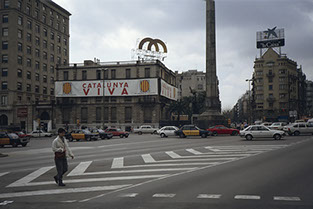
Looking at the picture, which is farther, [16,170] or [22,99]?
[22,99]

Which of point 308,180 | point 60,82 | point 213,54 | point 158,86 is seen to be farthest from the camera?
point 60,82

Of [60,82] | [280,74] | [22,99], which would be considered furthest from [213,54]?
[280,74]

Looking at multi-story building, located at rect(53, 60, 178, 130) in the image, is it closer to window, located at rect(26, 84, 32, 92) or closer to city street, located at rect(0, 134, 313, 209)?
window, located at rect(26, 84, 32, 92)

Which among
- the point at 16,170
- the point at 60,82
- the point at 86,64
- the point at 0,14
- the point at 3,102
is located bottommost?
the point at 16,170

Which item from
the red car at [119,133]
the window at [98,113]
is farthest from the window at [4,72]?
the red car at [119,133]

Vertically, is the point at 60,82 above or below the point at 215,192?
above

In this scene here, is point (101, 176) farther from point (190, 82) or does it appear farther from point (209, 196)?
point (190, 82)

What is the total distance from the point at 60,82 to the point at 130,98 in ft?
Answer: 56.2

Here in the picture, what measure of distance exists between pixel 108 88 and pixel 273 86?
5332 cm

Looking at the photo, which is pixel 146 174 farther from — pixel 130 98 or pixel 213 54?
pixel 130 98

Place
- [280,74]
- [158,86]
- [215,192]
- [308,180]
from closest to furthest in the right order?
1. [215,192]
2. [308,180]
3. [158,86]
4. [280,74]

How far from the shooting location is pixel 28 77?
224 feet

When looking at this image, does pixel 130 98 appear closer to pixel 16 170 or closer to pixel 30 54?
pixel 30 54

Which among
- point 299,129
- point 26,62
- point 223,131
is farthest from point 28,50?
point 299,129
